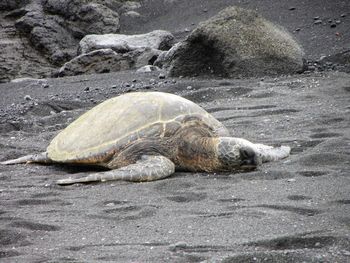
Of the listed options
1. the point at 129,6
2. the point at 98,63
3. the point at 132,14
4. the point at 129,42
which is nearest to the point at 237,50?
the point at 98,63

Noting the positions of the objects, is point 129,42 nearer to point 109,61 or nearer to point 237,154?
point 109,61

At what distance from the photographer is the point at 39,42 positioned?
1480 centimetres

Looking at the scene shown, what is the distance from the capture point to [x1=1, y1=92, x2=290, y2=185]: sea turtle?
3.75 meters

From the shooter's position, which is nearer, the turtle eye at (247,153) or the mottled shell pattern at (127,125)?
the turtle eye at (247,153)

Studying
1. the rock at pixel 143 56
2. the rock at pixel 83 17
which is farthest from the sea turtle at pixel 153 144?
the rock at pixel 83 17

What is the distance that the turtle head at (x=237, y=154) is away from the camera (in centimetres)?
367

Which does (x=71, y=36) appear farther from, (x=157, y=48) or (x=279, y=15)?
(x=279, y=15)

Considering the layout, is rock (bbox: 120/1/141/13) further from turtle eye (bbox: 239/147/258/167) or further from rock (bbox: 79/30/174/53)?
turtle eye (bbox: 239/147/258/167)

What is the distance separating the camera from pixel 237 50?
786cm

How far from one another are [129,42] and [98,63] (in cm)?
146

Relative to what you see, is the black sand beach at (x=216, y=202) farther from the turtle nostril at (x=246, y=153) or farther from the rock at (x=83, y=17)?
the rock at (x=83, y=17)

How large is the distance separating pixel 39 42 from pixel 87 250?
13017 millimetres

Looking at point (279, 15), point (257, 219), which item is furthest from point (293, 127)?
point (279, 15)

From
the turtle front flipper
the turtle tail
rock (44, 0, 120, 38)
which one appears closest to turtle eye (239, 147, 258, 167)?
the turtle front flipper
